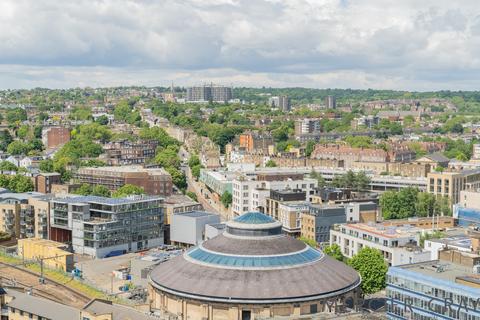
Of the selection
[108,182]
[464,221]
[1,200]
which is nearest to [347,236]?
[464,221]

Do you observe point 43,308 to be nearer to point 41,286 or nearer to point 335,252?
point 41,286

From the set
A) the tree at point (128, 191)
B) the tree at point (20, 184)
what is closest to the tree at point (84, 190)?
the tree at point (128, 191)

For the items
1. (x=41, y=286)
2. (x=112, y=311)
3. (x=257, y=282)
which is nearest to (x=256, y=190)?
(x=41, y=286)

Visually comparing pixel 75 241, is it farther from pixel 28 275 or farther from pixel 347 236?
pixel 347 236

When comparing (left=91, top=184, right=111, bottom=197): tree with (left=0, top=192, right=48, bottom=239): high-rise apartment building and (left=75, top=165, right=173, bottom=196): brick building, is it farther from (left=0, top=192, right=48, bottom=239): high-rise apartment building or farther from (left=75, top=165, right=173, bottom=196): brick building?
(left=0, top=192, right=48, bottom=239): high-rise apartment building

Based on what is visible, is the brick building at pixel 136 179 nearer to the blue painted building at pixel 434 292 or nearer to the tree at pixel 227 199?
the tree at pixel 227 199

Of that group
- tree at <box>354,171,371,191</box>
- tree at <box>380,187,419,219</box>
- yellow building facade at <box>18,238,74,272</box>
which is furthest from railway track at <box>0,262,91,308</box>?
tree at <box>354,171,371,191</box>
